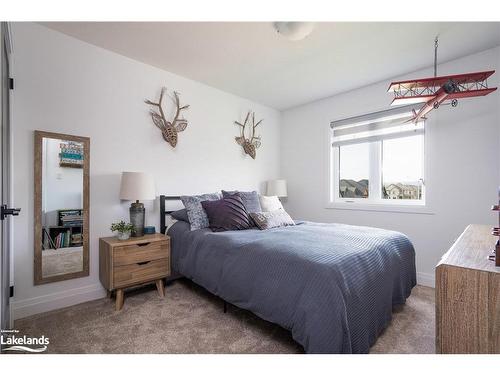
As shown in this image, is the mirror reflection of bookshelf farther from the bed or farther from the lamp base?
the bed

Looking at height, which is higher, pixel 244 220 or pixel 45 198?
pixel 45 198

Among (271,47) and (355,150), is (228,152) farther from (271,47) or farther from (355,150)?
(355,150)

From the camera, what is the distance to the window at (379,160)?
293 centimetres

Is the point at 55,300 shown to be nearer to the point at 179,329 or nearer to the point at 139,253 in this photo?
the point at 139,253

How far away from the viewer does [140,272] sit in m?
2.18

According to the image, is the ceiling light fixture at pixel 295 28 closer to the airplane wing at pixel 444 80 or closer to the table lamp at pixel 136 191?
the airplane wing at pixel 444 80

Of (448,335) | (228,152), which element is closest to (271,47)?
(228,152)

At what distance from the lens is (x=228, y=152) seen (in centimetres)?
347
